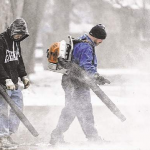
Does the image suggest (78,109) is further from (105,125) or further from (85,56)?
(105,125)

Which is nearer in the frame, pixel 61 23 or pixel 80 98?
pixel 80 98

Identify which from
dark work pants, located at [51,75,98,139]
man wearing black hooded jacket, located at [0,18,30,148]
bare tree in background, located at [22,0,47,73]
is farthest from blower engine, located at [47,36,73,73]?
bare tree in background, located at [22,0,47,73]

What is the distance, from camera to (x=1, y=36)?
6395mm

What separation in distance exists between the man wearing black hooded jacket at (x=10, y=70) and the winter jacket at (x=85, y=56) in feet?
2.19

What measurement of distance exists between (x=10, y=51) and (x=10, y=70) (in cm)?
24

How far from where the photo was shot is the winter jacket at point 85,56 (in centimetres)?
630

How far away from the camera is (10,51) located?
642 cm

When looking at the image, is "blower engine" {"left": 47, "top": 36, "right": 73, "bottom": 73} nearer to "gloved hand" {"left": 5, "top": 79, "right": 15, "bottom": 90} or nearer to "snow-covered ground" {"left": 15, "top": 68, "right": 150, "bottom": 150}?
"gloved hand" {"left": 5, "top": 79, "right": 15, "bottom": 90}

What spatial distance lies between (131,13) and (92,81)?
102 feet

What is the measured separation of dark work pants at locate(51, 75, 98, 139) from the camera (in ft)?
21.5

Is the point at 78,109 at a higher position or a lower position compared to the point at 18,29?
lower

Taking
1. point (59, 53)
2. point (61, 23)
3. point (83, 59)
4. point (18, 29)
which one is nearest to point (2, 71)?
point (18, 29)

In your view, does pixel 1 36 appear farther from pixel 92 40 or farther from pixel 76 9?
pixel 76 9

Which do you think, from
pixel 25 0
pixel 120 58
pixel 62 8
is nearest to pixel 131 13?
pixel 120 58
